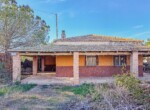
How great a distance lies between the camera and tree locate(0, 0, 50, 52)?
28.7m

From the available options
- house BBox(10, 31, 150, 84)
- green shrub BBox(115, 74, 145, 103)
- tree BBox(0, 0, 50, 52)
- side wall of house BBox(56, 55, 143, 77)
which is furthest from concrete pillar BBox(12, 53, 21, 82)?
green shrub BBox(115, 74, 145, 103)

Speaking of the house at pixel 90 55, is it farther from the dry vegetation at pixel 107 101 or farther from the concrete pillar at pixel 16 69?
the dry vegetation at pixel 107 101

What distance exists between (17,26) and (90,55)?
12.2 m

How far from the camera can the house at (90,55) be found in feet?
63.9

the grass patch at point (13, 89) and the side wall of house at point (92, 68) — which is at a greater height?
the side wall of house at point (92, 68)

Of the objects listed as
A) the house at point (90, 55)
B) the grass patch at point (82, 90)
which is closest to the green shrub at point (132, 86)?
the grass patch at point (82, 90)

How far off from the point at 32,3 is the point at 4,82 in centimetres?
1773

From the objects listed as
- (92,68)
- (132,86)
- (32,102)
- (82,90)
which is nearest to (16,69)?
(82,90)

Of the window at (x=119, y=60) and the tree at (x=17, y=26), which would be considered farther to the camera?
the tree at (x=17, y=26)

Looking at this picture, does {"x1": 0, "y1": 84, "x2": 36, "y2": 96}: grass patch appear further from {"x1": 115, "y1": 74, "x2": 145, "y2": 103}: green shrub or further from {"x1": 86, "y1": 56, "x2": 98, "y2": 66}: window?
{"x1": 115, "y1": 74, "x2": 145, "y2": 103}: green shrub

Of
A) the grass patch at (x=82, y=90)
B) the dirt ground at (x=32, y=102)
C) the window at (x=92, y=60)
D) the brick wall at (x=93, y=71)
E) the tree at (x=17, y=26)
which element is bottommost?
the dirt ground at (x=32, y=102)

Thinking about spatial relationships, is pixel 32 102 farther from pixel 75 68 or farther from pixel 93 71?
pixel 93 71

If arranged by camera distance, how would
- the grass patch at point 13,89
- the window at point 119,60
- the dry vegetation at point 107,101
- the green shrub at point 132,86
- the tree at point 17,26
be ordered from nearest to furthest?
the dry vegetation at point 107,101
the green shrub at point 132,86
the grass patch at point 13,89
the window at point 119,60
the tree at point 17,26

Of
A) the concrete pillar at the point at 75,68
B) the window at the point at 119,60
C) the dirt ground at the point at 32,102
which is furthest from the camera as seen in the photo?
the window at the point at 119,60
